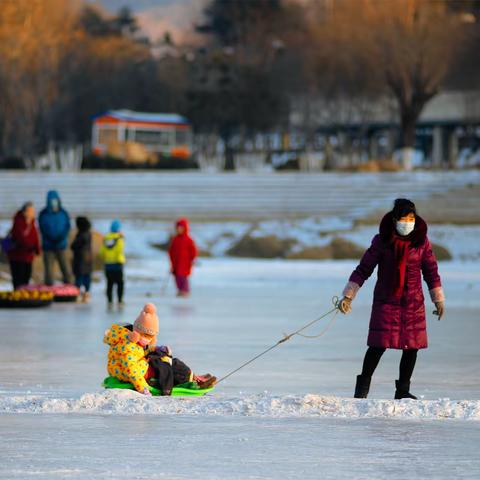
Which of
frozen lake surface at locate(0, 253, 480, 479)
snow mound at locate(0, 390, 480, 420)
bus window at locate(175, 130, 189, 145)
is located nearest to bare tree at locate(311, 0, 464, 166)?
bus window at locate(175, 130, 189, 145)

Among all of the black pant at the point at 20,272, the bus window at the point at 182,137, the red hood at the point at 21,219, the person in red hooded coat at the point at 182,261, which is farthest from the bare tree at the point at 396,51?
the red hood at the point at 21,219

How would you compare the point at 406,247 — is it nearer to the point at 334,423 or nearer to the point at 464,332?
the point at 334,423

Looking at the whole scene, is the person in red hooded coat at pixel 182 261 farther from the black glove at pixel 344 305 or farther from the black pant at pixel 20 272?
the black glove at pixel 344 305

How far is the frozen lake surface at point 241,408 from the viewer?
813 centimetres

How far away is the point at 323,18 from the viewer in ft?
357

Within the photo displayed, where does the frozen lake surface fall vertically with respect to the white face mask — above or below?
below

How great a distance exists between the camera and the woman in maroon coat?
23.7 metres

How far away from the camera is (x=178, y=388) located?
1119 cm

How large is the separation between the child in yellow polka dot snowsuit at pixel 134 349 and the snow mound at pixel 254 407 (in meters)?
0.34

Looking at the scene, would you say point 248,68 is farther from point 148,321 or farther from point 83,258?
point 148,321

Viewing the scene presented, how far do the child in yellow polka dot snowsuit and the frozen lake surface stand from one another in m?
0.30

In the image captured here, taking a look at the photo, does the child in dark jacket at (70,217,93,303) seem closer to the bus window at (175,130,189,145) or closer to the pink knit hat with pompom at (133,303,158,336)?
the pink knit hat with pompom at (133,303,158,336)

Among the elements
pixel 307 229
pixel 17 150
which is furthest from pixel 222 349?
pixel 17 150

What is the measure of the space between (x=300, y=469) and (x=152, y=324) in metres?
3.13
